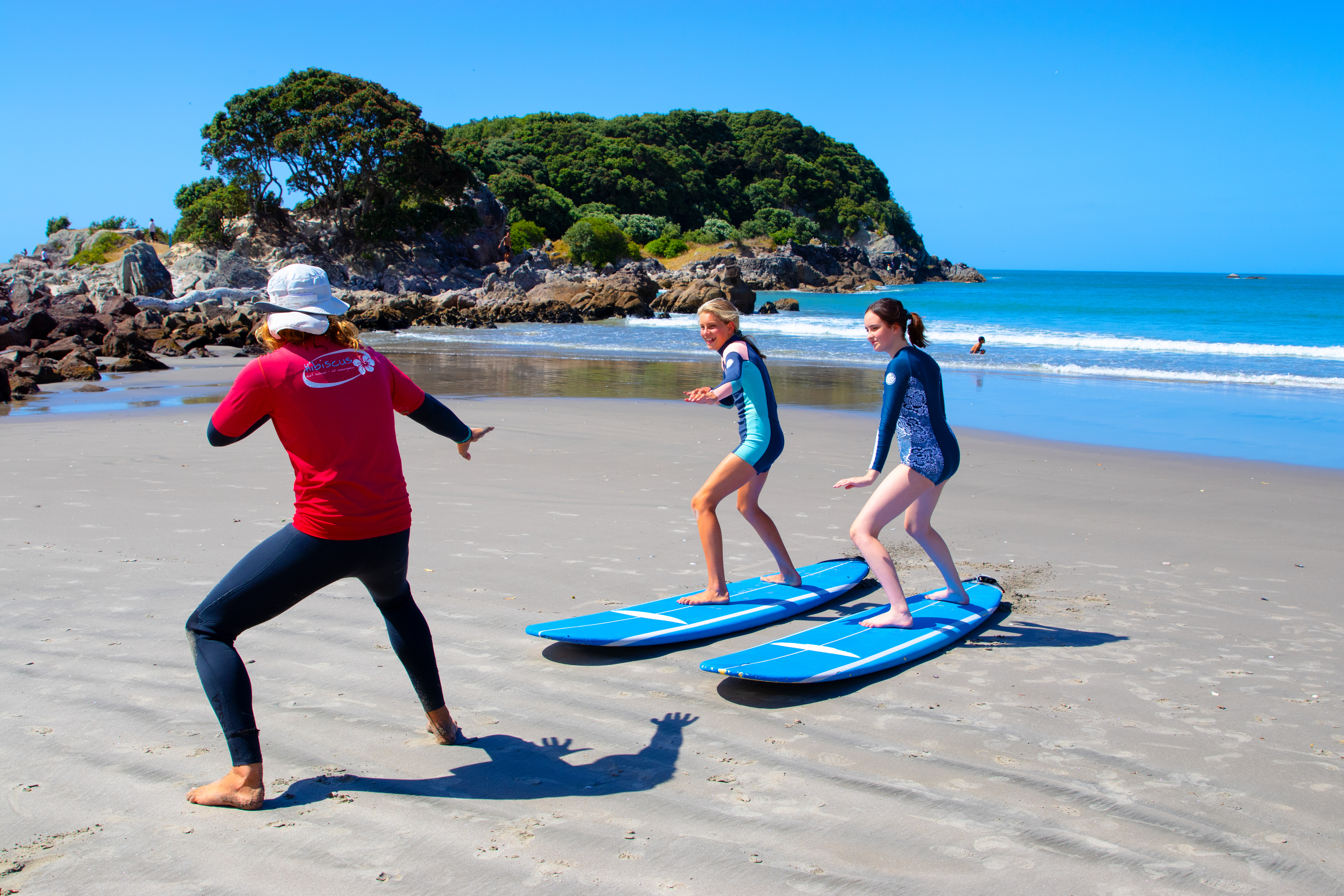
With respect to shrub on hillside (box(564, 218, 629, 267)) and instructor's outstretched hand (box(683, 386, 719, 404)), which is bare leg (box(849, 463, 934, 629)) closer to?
instructor's outstretched hand (box(683, 386, 719, 404))

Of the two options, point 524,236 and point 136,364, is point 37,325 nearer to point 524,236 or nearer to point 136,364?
point 136,364

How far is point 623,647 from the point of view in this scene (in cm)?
428

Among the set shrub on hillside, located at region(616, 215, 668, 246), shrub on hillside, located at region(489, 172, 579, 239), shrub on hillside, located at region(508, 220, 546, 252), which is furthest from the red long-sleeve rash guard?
shrub on hillside, located at region(616, 215, 668, 246)

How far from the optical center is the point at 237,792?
2.75m

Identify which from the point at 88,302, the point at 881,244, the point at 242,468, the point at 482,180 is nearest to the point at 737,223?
the point at 881,244

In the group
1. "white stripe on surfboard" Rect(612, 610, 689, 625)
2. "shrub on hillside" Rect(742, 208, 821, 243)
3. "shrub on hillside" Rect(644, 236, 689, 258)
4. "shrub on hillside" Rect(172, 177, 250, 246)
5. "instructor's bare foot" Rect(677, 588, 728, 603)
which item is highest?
"shrub on hillside" Rect(742, 208, 821, 243)

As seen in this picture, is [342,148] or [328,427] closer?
[328,427]

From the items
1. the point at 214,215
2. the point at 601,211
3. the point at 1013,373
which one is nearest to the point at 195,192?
the point at 214,215

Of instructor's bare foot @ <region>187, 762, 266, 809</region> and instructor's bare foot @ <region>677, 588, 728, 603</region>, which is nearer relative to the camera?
instructor's bare foot @ <region>187, 762, 266, 809</region>

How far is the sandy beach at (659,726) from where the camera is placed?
2.55 m

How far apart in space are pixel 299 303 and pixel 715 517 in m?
2.54

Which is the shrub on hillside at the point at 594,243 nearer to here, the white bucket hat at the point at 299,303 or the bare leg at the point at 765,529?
the bare leg at the point at 765,529

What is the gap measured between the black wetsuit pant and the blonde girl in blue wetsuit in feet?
7.38

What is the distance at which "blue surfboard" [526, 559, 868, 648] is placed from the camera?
4.25 meters
